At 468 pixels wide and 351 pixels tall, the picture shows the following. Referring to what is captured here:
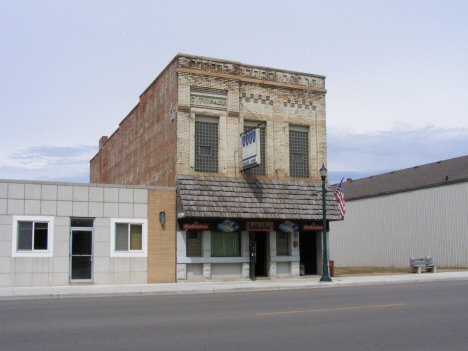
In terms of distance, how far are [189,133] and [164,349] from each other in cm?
1641

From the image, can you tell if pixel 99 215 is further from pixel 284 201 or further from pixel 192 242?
pixel 284 201

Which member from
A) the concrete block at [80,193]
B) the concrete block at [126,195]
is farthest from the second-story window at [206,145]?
the concrete block at [80,193]

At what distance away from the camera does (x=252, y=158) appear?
23.2 m

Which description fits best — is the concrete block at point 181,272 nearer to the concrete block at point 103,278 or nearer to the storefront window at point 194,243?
the storefront window at point 194,243

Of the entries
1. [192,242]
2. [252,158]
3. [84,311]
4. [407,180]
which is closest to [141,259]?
[192,242]

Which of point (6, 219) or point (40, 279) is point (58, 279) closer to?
point (40, 279)

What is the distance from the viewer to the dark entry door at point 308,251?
26.7m

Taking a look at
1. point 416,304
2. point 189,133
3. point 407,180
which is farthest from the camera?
point 407,180

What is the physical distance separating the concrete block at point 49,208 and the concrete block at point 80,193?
2.85ft

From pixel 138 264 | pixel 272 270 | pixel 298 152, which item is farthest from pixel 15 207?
pixel 298 152

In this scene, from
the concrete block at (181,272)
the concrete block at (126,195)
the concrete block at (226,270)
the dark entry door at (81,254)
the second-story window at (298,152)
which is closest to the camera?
the dark entry door at (81,254)

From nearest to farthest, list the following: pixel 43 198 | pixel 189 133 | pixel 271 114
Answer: pixel 43 198, pixel 189 133, pixel 271 114

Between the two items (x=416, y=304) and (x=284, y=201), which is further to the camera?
(x=284, y=201)

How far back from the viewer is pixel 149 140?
2812 cm
